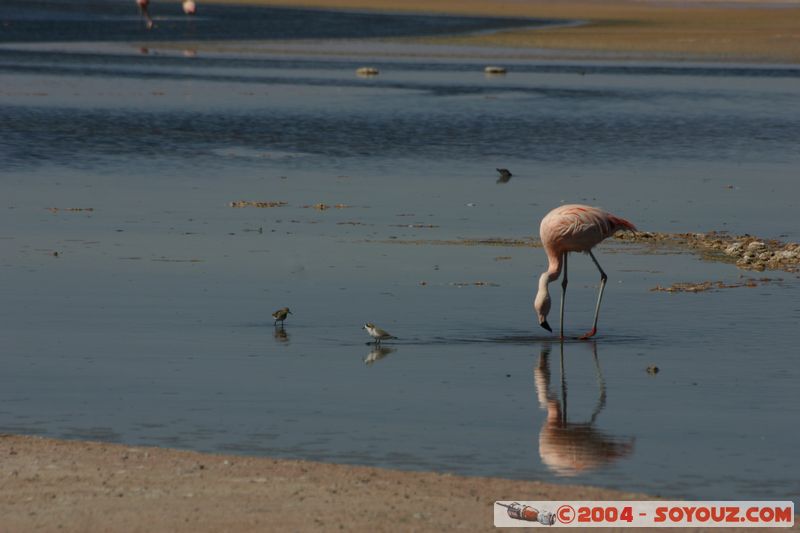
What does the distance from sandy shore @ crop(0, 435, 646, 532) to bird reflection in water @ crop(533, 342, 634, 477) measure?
1.86ft

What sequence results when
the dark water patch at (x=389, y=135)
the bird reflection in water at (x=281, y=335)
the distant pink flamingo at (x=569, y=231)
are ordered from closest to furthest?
the bird reflection in water at (x=281, y=335) < the distant pink flamingo at (x=569, y=231) < the dark water patch at (x=389, y=135)

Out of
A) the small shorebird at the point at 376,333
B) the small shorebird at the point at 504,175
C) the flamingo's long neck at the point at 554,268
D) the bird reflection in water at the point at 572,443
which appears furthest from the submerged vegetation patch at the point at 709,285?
the small shorebird at the point at 504,175

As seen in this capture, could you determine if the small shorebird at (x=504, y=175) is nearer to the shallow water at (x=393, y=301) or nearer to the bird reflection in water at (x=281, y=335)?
the shallow water at (x=393, y=301)

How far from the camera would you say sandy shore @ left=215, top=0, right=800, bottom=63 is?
60.7 m

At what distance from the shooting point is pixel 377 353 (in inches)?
496

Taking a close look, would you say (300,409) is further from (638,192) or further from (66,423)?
(638,192)

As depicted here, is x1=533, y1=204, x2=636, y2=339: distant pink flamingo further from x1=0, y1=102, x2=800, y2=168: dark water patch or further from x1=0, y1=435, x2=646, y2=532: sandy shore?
x1=0, y1=102, x2=800, y2=168: dark water patch

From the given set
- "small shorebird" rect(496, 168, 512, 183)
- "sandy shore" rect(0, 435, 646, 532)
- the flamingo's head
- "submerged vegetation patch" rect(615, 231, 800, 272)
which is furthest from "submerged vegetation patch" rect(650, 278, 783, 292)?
"small shorebird" rect(496, 168, 512, 183)

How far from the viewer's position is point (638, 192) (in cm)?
2331

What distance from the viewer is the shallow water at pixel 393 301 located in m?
10.2

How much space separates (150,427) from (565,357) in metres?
3.80

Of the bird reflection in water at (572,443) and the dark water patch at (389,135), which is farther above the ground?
the dark water patch at (389,135)

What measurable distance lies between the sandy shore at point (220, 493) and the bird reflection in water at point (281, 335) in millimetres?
3349

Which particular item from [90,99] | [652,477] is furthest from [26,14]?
[652,477]
